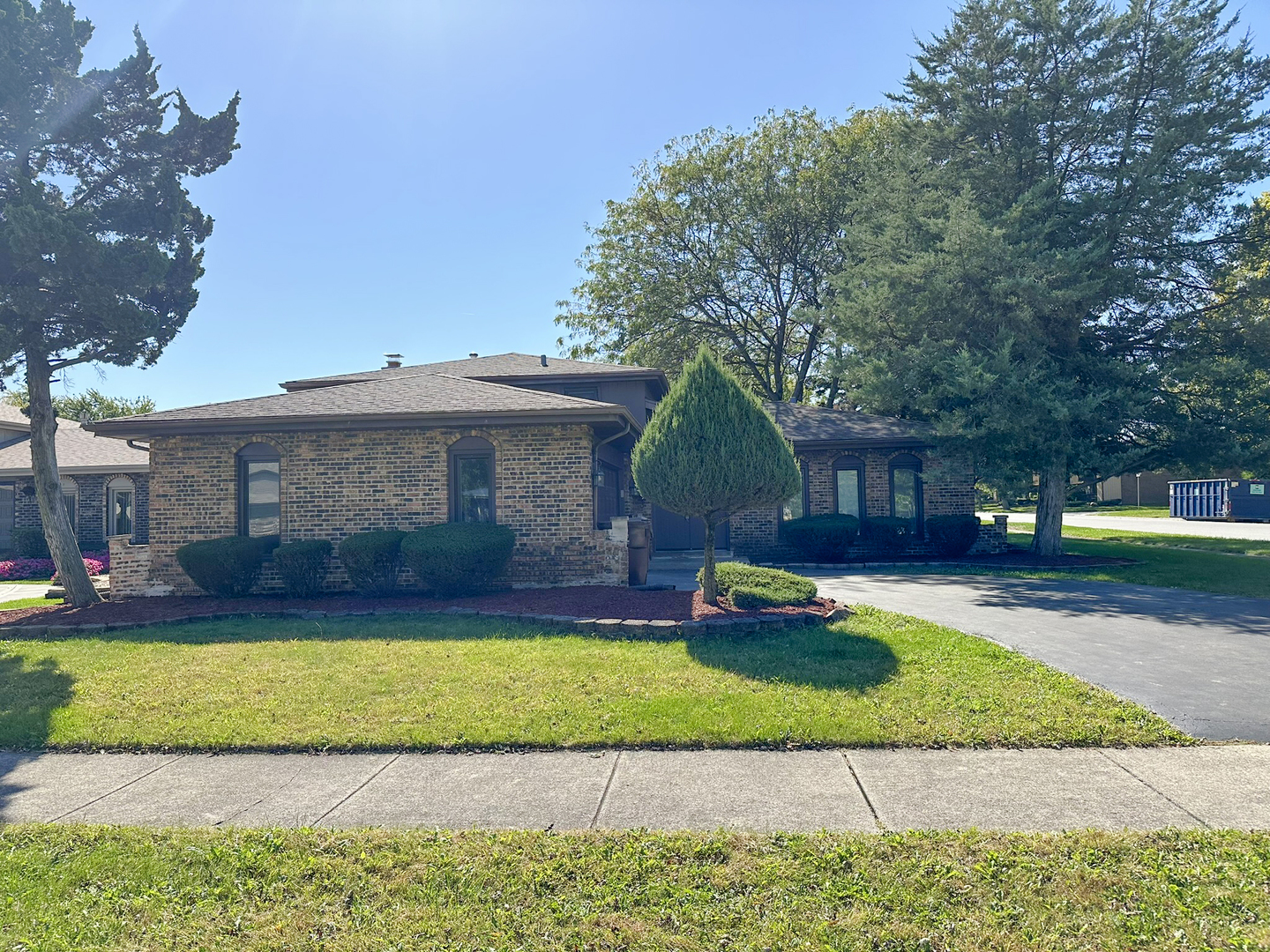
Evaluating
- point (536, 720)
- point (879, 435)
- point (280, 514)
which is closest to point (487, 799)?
point (536, 720)

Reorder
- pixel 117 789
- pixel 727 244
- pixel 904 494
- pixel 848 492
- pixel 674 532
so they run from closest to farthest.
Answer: pixel 117 789 → pixel 904 494 → pixel 848 492 → pixel 674 532 → pixel 727 244

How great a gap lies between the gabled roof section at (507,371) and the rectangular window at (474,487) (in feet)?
26.0

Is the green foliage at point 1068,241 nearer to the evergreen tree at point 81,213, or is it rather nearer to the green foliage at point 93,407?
the evergreen tree at point 81,213

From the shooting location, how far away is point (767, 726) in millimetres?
5605

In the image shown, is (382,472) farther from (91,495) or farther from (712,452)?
(91,495)

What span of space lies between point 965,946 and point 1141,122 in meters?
20.2

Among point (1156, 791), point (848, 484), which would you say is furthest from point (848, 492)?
point (1156, 791)

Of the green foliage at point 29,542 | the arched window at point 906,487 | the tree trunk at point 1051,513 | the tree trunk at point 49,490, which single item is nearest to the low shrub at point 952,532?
the arched window at point 906,487

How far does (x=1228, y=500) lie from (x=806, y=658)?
37.0m

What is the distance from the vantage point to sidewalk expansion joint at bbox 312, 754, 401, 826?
4334 millimetres

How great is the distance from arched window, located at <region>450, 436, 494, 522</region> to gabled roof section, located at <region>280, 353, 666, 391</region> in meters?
7.88

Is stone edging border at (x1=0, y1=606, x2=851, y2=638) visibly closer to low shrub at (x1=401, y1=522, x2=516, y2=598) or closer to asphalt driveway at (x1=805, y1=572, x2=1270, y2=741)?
low shrub at (x1=401, y1=522, x2=516, y2=598)

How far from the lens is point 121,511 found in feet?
75.3

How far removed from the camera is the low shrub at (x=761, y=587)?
Result: 979 centimetres
